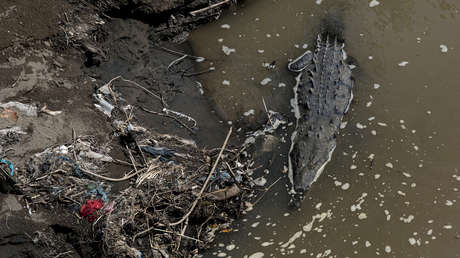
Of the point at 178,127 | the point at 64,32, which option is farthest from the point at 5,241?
the point at 64,32

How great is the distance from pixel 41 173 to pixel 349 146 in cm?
387

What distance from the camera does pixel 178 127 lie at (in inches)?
226

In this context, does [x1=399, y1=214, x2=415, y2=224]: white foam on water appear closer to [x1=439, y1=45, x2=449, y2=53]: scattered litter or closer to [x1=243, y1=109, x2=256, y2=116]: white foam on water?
[x1=243, y1=109, x2=256, y2=116]: white foam on water

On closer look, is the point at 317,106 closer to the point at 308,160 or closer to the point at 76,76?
the point at 308,160

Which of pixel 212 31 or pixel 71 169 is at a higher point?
pixel 212 31

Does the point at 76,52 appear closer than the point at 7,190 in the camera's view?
No

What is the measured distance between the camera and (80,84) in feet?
18.6

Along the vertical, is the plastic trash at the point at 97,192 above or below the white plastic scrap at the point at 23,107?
below

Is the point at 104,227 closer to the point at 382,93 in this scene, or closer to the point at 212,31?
the point at 212,31

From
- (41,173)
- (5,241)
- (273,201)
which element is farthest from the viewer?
(273,201)

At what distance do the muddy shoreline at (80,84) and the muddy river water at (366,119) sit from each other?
0.41 metres

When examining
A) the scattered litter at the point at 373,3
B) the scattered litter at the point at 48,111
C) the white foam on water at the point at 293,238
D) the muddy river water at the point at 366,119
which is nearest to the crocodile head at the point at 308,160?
the muddy river water at the point at 366,119

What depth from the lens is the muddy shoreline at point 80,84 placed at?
4.61 metres

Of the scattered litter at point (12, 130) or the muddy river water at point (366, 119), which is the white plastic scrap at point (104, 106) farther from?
the muddy river water at point (366, 119)
